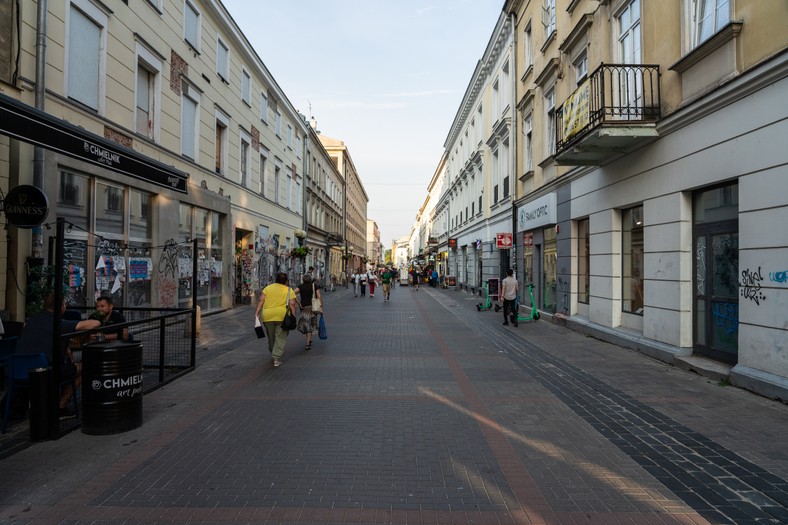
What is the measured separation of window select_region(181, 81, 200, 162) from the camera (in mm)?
14898

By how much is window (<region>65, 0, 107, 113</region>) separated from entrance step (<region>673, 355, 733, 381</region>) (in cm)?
1224

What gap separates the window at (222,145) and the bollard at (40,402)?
46.2 feet

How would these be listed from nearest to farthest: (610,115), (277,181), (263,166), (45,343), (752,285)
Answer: (45,343) → (752,285) → (610,115) → (263,166) → (277,181)

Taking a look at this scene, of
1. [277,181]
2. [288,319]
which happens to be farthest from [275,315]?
[277,181]

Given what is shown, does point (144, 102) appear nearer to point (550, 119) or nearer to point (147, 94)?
point (147, 94)

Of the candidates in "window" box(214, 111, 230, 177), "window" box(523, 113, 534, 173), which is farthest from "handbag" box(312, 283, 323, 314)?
"window" box(523, 113, 534, 173)

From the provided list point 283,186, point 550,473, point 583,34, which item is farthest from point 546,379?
point 283,186

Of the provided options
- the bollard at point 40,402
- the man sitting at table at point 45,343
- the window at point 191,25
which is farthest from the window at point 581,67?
the bollard at point 40,402

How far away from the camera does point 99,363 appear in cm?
490

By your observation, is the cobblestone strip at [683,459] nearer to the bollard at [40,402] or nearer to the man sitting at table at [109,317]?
the bollard at [40,402]

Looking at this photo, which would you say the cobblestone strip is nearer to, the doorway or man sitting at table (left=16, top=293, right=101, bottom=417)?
the doorway

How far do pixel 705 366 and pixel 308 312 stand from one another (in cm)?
724

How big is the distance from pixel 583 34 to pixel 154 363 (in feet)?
40.6

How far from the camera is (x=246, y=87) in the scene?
2055 cm
